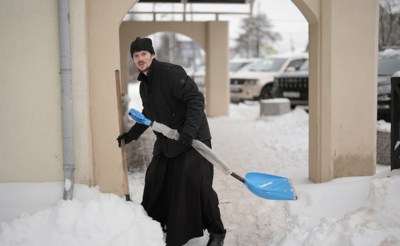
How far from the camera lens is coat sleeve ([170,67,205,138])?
11.4ft

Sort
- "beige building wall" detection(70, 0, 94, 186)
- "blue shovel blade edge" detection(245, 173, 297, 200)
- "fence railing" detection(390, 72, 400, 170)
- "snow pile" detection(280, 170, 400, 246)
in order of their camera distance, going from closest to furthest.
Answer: "snow pile" detection(280, 170, 400, 246)
"blue shovel blade edge" detection(245, 173, 297, 200)
"beige building wall" detection(70, 0, 94, 186)
"fence railing" detection(390, 72, 400, 170)

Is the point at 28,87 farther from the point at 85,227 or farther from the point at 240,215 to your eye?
the point at 240,215

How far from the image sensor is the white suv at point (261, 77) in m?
15.6

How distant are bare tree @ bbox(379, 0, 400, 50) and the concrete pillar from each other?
8943 mm

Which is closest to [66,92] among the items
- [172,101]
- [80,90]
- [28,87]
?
[80,90]

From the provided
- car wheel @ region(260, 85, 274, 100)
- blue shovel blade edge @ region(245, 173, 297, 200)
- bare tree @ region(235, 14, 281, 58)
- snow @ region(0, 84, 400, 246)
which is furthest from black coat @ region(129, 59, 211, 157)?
bare tree @ region(235, 14, 281, 58)

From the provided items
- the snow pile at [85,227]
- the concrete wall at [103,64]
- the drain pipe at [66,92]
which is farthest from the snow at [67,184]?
the snow pile at [85,227]

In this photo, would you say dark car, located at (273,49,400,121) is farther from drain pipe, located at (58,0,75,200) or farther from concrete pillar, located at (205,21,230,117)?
drain pipe, located at (58,0,75,200)

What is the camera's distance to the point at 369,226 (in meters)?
3.35

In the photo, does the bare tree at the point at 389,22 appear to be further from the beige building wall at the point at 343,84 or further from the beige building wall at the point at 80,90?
the beige building wall at the point at 80,90

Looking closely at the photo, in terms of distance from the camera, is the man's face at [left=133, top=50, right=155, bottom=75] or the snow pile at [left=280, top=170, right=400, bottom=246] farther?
the man's face at [left=133, top=50, right=155, bottom=75]

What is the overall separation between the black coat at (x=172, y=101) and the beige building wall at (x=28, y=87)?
1115 mm

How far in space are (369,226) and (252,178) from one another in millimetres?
1030

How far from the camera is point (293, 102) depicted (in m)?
13.1
